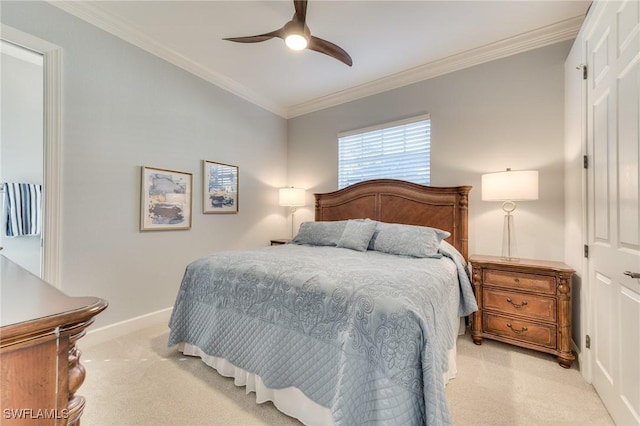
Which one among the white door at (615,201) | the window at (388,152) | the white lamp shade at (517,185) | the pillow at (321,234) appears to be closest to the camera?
the white door at (615,201)

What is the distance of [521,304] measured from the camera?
233cm

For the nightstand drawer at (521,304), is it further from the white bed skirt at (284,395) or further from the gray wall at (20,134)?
the gray wall at (20,134)

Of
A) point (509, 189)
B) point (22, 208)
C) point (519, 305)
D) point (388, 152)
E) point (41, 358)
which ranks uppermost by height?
point (388, 152)

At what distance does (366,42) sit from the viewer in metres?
2.87

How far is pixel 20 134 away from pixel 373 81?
4.36 metres

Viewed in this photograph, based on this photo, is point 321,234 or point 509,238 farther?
point 321,234

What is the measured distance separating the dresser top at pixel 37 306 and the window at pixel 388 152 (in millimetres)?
3387

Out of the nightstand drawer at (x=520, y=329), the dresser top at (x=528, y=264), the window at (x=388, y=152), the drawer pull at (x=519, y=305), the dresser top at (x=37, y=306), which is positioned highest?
the window at (x=388, y=152)

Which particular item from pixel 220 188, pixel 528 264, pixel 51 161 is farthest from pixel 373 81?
pixel 51 161

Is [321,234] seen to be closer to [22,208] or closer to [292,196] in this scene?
[292,196]

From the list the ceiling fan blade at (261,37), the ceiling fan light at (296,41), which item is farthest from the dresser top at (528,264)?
the ceiling fan blade at (261,37)

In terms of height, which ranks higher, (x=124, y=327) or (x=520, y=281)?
(x=520, y=281)

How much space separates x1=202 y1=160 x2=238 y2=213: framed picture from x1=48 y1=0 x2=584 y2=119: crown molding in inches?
43.5

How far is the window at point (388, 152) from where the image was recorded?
135 inches
